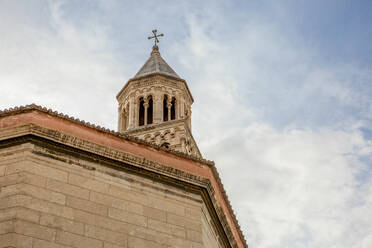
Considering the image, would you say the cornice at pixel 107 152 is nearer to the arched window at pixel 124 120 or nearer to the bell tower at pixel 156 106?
the bell tower at pixel 156 106

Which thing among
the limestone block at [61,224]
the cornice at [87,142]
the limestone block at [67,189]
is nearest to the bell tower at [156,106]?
the cornice at [87,142]

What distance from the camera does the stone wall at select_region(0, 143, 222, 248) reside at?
9422 mm

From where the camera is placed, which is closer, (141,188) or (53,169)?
(53,169)

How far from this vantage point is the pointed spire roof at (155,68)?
1386 inches

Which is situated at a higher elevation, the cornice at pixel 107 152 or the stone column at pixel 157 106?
the stone column at pixel 157 106

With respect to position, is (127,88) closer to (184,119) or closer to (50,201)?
(184,119)

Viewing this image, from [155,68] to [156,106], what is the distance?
3596 millimetres

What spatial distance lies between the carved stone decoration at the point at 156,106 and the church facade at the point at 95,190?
18.7m

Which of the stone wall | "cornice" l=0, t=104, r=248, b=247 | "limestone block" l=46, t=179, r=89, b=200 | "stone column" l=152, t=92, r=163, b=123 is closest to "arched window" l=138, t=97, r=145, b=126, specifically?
"stone column" l=152, t=92, r=163, b=123

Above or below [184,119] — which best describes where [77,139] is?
below

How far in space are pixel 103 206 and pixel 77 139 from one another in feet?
4.31

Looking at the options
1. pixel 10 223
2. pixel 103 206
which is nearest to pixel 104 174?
Result: pixel 103 206

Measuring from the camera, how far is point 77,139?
1070 cm

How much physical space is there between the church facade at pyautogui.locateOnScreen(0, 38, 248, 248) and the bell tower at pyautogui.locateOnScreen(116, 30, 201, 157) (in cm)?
1869
